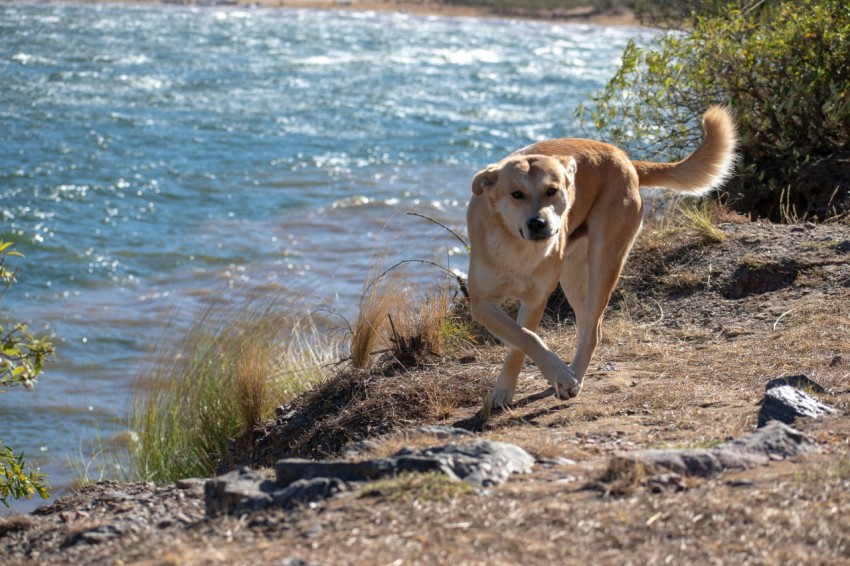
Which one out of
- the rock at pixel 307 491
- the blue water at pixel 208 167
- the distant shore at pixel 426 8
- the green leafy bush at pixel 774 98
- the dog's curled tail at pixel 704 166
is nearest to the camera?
the rock at pixel 307 491

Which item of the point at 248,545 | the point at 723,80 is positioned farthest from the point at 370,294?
the point at 723,80

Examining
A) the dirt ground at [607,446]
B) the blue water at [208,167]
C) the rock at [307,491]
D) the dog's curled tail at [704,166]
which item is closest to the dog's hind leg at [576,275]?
the dirt ground at [607,446]

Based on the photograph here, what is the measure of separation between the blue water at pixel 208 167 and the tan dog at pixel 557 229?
2046 millimetres

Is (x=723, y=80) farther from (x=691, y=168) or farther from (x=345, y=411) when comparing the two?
(x=345, y=411)

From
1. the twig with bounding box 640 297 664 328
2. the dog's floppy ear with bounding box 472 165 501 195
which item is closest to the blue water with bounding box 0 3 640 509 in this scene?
the twig with bounding box 640 297 664 328

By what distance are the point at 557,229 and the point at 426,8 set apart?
167ft

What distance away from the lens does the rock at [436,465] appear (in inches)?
164

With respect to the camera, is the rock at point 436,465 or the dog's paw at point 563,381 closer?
the rock at point 436,465

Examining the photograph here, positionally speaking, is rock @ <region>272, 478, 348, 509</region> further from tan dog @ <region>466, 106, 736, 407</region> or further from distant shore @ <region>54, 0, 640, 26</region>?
distant shore @ <region>54, 0, 640, 26</region>

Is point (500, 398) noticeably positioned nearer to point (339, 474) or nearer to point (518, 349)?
point (518, 349)

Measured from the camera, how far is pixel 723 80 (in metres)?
10.3

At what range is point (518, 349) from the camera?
233 inches

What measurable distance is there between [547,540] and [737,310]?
4.44m

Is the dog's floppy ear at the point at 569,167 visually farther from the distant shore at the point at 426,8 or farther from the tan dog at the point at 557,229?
the distant shore at the point at 426,8
